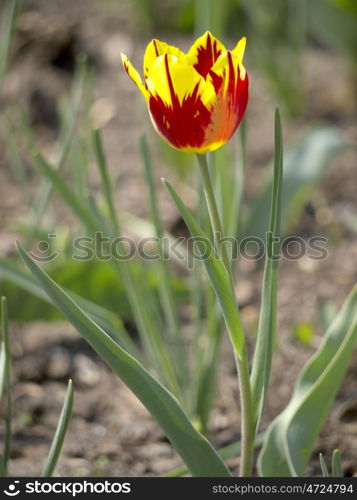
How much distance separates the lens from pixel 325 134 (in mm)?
1856

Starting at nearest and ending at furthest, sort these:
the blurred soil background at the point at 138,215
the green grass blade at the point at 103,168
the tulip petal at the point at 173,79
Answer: the tulip petal at the point at 173,79 → the green grass blade at the point at 103,168 → the blurred soil background at the point at 138,215

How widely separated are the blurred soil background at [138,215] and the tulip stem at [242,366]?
0.29 meters

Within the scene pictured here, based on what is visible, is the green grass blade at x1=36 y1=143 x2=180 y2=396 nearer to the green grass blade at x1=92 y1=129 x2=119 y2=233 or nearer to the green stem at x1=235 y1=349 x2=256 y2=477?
the green grass blade at x1=92 y1=129 x2=119 y2=233

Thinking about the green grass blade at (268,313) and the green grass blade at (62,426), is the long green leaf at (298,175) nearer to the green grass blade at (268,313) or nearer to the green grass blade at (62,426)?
the green grass blade at (268,313)

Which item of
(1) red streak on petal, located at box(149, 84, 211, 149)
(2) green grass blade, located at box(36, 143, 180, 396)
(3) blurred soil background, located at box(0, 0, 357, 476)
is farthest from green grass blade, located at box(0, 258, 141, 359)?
(1) red streak on petal, located at box(149, 84, 211, 149)

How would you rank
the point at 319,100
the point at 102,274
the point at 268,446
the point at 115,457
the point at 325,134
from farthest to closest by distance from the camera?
the point at 319,100 → the point at 325,134 → the point at 102,274 → the point at 115,457 → the point at 268,446

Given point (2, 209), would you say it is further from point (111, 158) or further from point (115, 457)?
point (115, 457)

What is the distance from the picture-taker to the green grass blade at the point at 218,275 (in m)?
0.95

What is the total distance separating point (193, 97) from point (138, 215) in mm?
1219

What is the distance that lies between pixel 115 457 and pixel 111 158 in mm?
1104

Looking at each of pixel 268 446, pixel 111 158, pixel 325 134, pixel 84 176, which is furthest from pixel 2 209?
pixel 268 446
